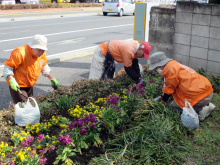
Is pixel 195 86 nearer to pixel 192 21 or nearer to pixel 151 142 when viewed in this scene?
pixel 151 142

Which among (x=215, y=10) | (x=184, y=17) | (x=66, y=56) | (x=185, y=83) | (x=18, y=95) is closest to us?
(x=185, y=83)

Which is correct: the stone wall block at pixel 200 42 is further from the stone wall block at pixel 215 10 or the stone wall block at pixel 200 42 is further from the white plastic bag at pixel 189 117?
the white plastic bag at pixel 189 117

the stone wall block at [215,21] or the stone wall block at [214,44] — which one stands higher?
the stone wall block at [215,21]

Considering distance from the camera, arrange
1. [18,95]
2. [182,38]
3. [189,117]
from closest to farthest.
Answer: [189,117] < [18,95] < [182,38]

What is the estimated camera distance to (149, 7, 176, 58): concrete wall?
6363mm

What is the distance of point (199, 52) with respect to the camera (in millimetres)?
5883

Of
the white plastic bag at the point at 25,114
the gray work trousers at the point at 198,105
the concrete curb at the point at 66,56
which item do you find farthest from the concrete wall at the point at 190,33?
the white plastic bag at the point at 25,114

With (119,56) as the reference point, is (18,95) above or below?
below

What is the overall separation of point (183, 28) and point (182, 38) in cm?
24

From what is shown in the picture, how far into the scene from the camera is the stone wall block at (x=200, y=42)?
5.72m

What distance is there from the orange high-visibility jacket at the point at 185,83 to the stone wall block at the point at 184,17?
2.58 metres

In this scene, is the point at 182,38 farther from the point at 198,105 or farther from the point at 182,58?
the point at 198,105

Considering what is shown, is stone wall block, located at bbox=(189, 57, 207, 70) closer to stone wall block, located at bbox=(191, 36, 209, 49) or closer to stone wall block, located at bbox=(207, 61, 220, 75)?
stone wall block, located at bbox=(207, 61, 220, 75)

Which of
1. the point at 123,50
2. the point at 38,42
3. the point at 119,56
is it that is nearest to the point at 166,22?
the point at 119,56
